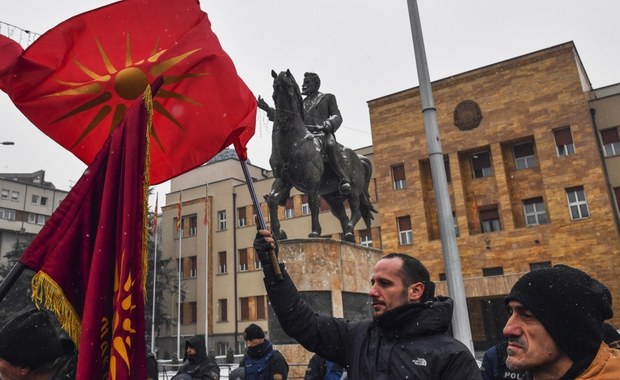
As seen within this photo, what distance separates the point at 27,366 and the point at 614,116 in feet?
108

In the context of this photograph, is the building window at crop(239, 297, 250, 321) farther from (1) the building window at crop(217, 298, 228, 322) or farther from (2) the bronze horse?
(2) the bronze horse

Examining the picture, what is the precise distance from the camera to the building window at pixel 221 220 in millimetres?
43000

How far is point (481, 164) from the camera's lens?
3256 centimetres

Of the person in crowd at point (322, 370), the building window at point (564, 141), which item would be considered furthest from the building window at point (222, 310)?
the person in crowd at point (322, 370)

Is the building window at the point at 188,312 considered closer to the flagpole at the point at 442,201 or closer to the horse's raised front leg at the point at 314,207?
the horse's raised front leg at the point at 314,207

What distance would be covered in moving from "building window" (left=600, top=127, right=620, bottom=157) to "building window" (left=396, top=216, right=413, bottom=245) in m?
11.8

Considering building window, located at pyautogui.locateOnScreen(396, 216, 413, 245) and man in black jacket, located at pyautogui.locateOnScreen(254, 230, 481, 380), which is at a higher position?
building window, located at pyautogui.locateOnScreen(396, 216, 413, 245)

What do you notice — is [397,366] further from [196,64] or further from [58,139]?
[58,139]

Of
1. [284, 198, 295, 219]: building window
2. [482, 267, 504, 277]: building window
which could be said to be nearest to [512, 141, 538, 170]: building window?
[482, 267, 504, 277]: building window

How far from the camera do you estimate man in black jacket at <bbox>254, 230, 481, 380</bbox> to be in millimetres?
2420

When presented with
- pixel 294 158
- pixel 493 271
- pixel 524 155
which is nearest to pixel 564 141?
pixel 524 155

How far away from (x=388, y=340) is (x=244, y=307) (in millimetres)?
37393

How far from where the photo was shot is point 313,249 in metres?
8.46

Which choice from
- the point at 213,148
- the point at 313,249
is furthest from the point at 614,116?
the point at 213,148
